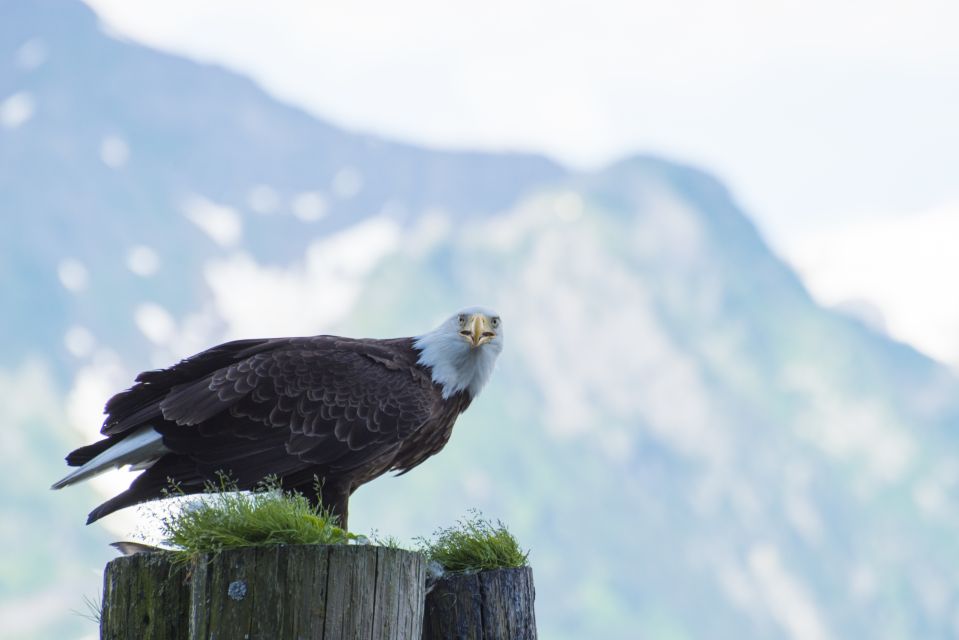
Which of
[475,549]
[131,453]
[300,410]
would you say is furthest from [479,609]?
[131,453]

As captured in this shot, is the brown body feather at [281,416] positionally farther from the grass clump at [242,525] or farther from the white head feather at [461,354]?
the grass clump at [242,525]

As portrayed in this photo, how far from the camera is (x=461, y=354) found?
7.30 meters

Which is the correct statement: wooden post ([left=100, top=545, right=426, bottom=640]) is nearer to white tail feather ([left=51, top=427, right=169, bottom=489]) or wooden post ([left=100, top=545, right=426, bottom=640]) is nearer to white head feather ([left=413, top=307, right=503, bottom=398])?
white tail feather ([left=51, top=427, right=169, bottom=489])

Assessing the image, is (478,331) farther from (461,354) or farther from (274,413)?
(274,413)

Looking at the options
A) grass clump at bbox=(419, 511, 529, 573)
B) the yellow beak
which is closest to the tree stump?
grass clump at bbox=(419, 511, 529, 573)

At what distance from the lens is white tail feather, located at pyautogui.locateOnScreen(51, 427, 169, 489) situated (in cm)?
626

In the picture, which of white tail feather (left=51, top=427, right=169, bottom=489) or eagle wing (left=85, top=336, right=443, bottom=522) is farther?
eagle wing (left=85, top=336, right=443, bottom=522)

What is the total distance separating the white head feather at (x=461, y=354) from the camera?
23.7 ft

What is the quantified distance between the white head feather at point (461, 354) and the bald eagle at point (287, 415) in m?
0.01

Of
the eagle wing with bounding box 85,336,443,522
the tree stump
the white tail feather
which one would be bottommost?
the tree stump

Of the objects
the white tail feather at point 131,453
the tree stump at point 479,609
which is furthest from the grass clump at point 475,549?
the white tail feather at point 131,453

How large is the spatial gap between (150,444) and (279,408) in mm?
795

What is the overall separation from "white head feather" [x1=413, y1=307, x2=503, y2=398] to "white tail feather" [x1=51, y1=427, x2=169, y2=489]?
184 cm

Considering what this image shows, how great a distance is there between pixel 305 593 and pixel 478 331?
3.70 m
